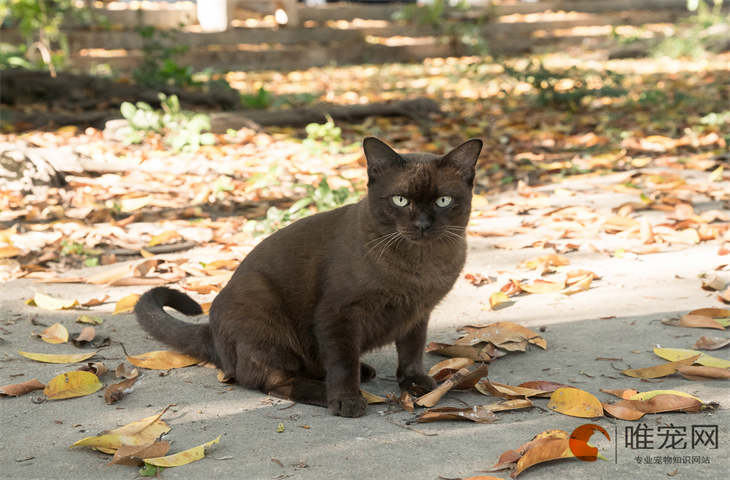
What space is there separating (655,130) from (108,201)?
5225mm

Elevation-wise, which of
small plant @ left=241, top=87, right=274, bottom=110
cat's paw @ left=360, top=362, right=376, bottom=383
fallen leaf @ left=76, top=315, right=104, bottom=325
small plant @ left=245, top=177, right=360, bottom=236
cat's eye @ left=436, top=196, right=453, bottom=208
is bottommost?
cat's paw @ left=360, top=362, right=376, bottom=383

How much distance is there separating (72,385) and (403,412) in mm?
1195

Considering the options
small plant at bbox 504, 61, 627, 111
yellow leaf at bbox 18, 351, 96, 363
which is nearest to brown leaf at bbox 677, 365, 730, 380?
yellow leaf at bbox 18, 351, 96, 363

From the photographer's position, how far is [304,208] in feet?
17.5

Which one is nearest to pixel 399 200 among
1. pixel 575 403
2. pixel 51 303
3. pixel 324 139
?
pixel 575 403

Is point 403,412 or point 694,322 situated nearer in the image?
point 403,412

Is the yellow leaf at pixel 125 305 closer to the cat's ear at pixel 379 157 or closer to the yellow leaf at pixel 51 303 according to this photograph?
the yellow leaf at pixel 51 303

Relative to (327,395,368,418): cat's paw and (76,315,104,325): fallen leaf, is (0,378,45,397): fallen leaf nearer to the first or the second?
(76,315,104,325): fallen leaf

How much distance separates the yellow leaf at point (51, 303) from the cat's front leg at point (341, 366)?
153 centimetres

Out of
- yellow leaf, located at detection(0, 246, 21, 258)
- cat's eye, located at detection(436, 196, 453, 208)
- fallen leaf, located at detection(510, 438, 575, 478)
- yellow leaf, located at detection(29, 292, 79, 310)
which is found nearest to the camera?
fallen leaf, located at detection(510, 438, 575, 478)

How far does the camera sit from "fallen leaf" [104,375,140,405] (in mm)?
2746

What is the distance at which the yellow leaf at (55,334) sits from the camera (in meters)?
3.36

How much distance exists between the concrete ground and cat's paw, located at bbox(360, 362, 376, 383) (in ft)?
0.12

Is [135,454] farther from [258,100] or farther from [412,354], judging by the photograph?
[258,100]
